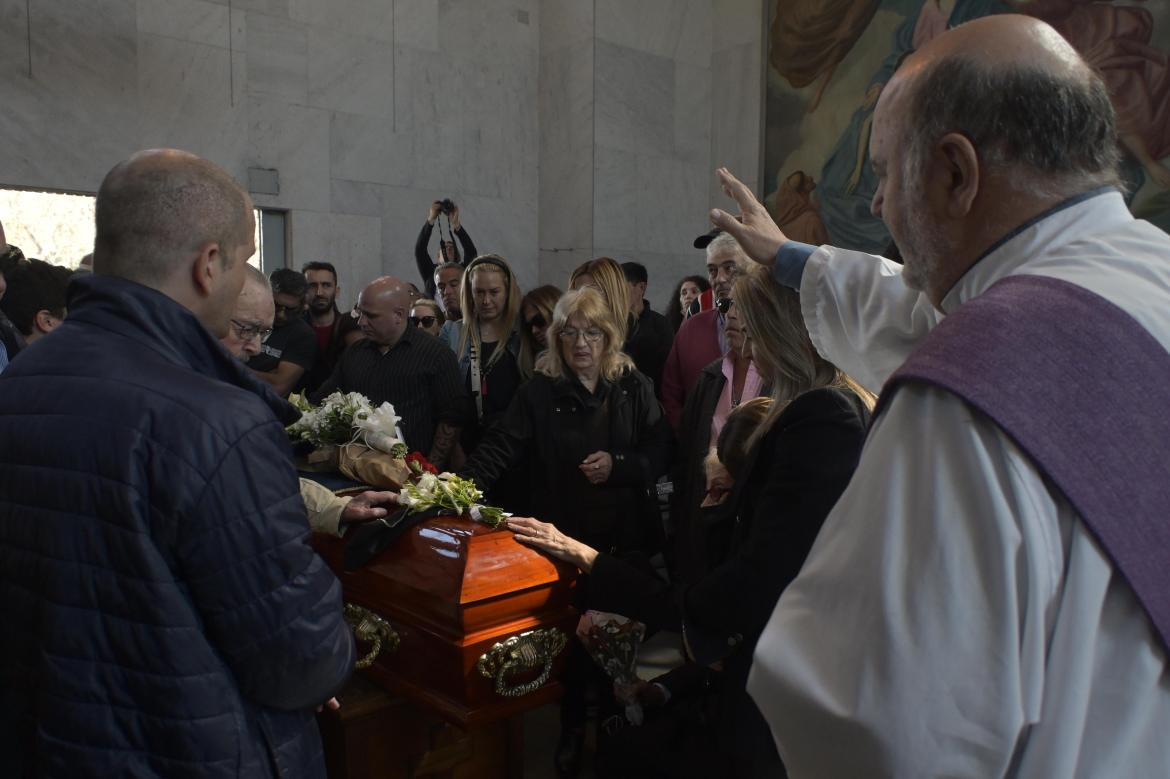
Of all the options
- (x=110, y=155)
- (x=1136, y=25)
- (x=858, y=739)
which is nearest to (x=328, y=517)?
(x=858, y=739)

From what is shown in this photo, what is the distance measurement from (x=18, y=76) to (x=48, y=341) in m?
6.93

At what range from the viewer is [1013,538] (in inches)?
30.1

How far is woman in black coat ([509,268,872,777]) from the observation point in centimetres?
176

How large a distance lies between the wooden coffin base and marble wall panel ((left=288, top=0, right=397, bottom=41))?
778 cm

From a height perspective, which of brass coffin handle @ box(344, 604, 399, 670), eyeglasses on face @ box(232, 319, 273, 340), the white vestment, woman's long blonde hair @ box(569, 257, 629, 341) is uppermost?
woman's long blonde hair @ box(569, 257, 629, 341)

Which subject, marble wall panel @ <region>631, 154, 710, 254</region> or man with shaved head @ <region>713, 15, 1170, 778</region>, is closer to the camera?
man with shaved head @ <region>713, 15, 1170, 778</region>

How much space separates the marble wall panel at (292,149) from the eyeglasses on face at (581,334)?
5.64 m

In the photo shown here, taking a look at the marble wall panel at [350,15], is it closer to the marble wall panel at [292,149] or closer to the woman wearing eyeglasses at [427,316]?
the marble wall panel at [292,149]

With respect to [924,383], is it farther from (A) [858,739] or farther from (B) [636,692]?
(B) [636,692]

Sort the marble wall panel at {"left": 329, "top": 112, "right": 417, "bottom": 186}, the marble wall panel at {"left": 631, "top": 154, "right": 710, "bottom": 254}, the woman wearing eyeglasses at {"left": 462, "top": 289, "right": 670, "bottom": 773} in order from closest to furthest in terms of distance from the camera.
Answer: the woman wearing eyeglasses at {"left": 462, "top": 289, "right": 670, "bottom": 773} → the marble wall panel at {"left": 329, "top": 112, "right": 417, "bottom": 186} → the marble wall panel at {"left": 631, "top": 154, "right": 710, "bottom": 254}

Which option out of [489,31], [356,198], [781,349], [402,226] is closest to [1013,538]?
[781,349]

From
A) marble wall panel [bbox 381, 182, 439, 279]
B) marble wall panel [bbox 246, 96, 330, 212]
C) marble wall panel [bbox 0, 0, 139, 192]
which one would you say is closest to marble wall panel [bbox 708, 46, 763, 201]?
marble wall panel [bbox 381, 182, 439, 279]

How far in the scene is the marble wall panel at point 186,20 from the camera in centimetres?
770

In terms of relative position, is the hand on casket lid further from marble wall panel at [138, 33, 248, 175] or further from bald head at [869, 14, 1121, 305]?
marble wall panel at [138, 33, 248, 175]
